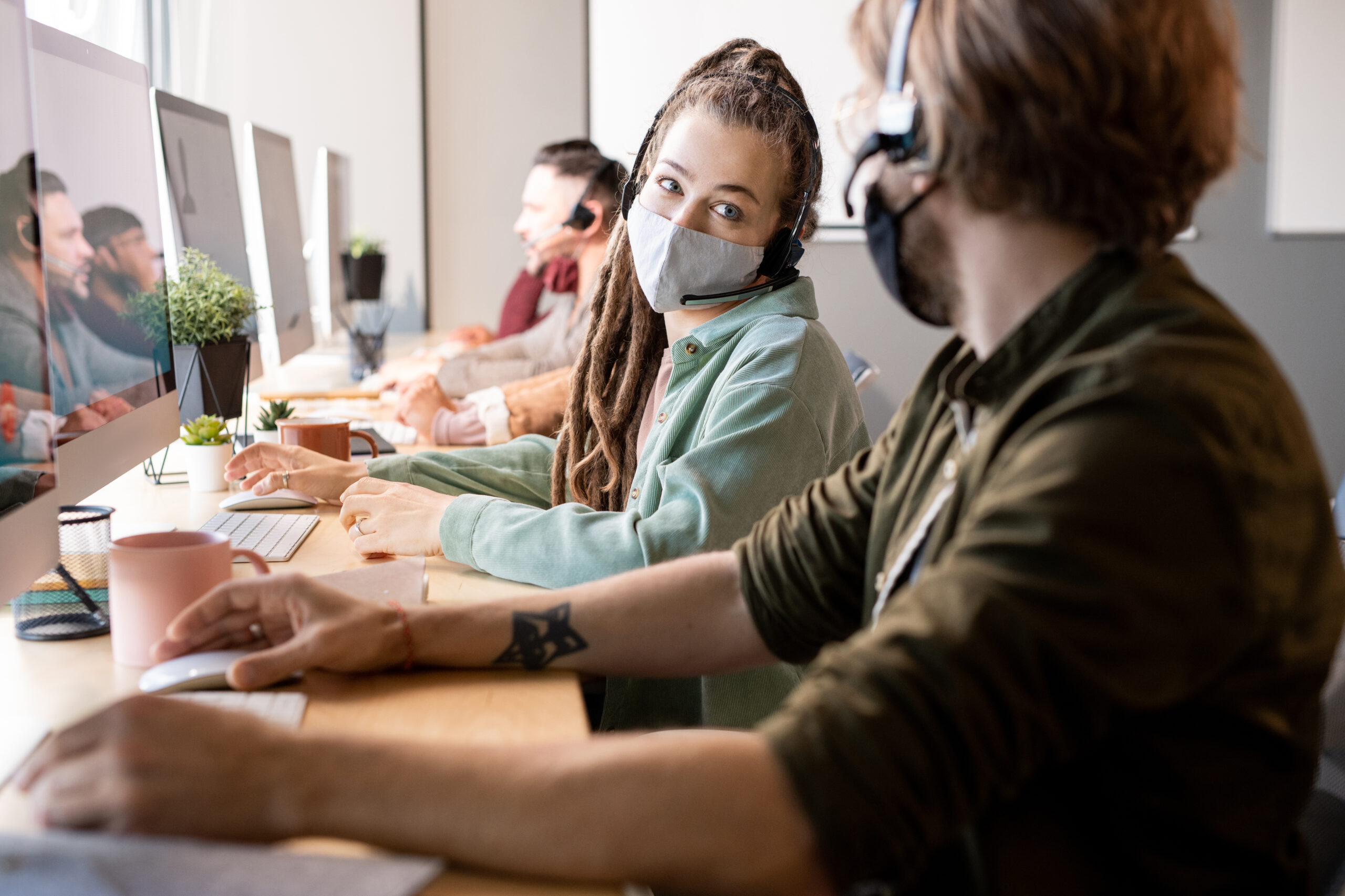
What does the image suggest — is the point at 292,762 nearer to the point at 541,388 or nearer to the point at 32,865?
the point at 32,865

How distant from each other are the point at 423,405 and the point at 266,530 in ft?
2.88

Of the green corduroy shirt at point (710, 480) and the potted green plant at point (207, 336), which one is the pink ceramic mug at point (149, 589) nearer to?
the green corduroy shirt at point (710, 480)

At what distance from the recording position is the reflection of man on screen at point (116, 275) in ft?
3.74

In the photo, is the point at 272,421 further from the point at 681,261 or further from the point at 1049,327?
the point at 1049,327

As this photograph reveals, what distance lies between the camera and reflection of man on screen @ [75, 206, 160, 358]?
1.14 metres

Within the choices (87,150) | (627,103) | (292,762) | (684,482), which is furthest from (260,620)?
(627,103)

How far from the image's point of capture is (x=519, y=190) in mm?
4773

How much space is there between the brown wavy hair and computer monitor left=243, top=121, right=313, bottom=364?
168 centimetres

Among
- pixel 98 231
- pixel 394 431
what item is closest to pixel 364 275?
pixel 394 431

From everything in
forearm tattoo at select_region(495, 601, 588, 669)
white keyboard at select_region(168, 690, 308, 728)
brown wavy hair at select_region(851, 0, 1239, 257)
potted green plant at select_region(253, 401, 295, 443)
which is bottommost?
white keyboard at select_region(168, 690, 308, 728)

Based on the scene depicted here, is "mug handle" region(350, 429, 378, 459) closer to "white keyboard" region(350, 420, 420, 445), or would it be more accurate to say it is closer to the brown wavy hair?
"white keyboard" region(350, 420, 420, 445)

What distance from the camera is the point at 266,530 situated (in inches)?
52.1

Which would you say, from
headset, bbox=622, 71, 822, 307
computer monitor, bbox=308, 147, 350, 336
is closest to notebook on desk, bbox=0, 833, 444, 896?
headset, bbox=622, 71, 822, 307

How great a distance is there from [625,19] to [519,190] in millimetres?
1149
